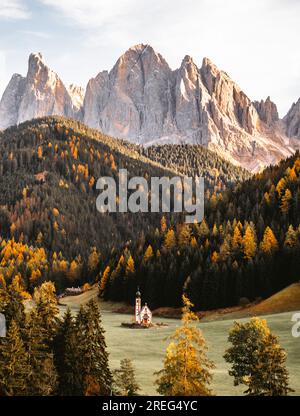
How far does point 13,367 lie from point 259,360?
60.7ft

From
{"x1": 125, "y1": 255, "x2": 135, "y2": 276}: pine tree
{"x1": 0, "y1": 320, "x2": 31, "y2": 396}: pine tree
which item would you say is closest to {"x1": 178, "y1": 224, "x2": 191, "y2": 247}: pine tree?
{"x1": 125, "y1": 255, "x2": 135, "y2": 276}: pine tree

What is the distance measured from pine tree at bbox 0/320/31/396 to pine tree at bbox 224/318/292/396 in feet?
53.7

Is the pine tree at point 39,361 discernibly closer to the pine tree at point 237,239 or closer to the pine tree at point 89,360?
the pine tree at point 89,360

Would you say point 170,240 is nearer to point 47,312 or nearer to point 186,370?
point 47,312

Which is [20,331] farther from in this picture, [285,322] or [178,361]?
[285,322]

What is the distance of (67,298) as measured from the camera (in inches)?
6594

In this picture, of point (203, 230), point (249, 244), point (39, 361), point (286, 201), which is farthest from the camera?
point (203, 230)

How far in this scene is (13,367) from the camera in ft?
128

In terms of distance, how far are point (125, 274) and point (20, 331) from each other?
333 ft

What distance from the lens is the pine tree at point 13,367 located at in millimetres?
38781

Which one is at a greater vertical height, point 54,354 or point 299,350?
point 54,354

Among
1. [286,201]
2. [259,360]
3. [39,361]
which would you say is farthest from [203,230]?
[39,361]

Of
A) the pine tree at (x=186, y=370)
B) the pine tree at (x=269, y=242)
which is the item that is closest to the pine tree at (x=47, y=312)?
the pine tree at (x=186, y=370)
